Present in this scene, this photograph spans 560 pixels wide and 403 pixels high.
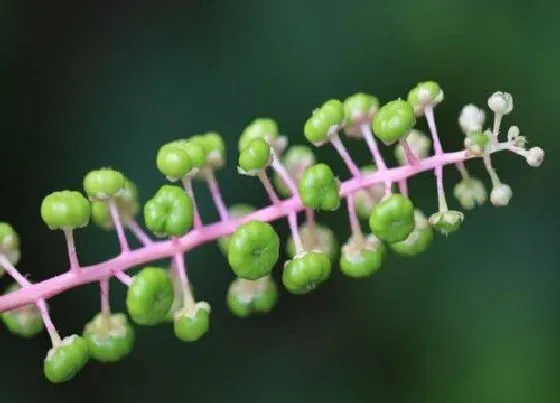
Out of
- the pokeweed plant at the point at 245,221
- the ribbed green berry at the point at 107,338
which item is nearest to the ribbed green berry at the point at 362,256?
the pokeweed plant at the point at 245,221

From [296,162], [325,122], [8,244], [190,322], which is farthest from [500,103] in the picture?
[8,244]

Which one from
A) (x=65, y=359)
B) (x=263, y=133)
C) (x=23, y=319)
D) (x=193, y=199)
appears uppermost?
(x=263, y=133)

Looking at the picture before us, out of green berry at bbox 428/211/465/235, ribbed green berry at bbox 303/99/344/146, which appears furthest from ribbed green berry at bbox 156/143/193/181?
green berry at bbox 428/211/465/235

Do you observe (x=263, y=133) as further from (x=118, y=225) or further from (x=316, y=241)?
(x=118, y=225)

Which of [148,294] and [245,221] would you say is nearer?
[148,294]

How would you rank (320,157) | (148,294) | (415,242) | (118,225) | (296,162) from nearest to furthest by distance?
(148,294), (118,225), (415,242), (296,162), (320,157)

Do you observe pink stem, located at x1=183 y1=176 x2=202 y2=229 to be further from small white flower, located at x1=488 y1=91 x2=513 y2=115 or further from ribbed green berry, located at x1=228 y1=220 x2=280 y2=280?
small white flower, located at x1=488 y1=91 x2=513 y2=115

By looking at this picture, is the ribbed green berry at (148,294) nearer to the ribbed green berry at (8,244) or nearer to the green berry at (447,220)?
the ribbed green berry at (8,244)
